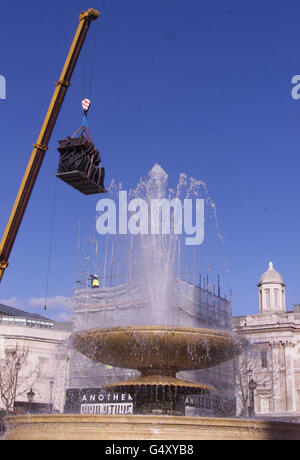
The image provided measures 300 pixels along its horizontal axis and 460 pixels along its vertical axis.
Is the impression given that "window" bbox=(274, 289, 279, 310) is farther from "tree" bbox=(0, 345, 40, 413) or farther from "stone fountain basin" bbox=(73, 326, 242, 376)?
"stone fountain basin" bbox=(73, 326, 242, 376)

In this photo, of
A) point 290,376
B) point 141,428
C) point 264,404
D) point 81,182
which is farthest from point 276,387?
point 141,428

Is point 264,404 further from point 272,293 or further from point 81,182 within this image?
point 81,182

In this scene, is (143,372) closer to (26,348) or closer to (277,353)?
(26,348)

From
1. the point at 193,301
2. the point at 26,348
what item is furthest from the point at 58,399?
the point at 193,301

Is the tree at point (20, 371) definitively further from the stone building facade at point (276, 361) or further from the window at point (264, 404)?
the window at point (264, 404)

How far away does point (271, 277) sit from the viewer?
60.7 metres

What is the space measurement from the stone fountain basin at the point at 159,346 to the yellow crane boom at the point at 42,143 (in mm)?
7471

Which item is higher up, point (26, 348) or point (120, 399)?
point (26, 348)

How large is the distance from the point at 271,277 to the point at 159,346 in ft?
162

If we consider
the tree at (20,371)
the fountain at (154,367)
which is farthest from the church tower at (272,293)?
the fountain at (154,367)

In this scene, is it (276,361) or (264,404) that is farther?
(276,361)

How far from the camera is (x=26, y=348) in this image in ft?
165
